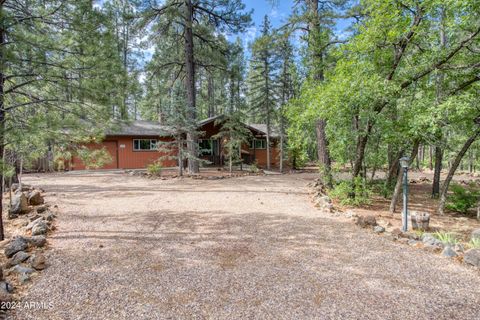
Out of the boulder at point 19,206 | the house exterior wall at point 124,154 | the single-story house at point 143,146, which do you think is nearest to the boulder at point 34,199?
the boulder at point 19,206

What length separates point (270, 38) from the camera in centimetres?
895

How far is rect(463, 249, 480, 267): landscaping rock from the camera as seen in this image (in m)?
3.23

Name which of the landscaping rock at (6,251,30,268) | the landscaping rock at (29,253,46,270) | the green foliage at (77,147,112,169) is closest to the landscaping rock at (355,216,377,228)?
the landscaping rock at (29,253,46,270)

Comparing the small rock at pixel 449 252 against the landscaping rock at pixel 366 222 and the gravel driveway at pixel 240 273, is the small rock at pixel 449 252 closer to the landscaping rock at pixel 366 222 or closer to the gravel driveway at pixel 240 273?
the gravel driveway at pixel 240 273

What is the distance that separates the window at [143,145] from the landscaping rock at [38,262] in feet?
46.7

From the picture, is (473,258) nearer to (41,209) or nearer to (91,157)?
(91,157)

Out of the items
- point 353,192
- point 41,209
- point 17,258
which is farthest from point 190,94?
point 17,258

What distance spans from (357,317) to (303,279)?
74cm

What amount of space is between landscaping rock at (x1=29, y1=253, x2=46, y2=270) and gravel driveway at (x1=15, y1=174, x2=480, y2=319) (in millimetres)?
148

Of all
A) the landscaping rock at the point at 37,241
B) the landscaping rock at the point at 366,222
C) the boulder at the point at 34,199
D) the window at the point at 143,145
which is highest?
the window at the point at 143,145

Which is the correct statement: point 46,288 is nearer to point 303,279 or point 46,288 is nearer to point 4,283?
point 4,283

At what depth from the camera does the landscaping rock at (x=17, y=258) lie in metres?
3.10

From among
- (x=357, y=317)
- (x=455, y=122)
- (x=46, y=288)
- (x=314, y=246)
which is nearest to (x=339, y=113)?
(x=455, y=122)

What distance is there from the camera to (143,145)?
17.4m
